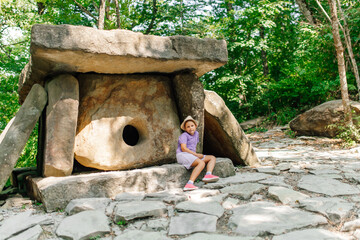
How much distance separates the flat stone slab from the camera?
294cm

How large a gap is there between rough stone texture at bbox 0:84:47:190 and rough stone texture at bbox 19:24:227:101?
314mm

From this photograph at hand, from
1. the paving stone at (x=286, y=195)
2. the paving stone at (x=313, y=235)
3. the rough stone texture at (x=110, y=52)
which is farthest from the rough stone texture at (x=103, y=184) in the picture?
the paving stone at (x=313, y=235)

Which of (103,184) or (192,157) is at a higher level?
(192,157)

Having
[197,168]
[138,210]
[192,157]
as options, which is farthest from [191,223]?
[192,157]

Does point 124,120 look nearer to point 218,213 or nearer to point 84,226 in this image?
point 84,226

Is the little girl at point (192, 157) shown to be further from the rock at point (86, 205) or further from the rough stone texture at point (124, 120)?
the rock at point (86, 205)

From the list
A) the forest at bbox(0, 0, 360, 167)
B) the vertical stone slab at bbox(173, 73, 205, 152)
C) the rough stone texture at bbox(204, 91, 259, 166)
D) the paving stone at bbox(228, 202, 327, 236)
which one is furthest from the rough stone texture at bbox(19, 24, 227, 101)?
the forest at bbox(0, 0, 360, 167)

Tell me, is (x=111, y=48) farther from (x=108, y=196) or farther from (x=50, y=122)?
(x=108, y=196)

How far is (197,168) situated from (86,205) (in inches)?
52.8

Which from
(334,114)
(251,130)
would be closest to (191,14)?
(251,130)

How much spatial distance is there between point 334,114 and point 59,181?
21.5 ft

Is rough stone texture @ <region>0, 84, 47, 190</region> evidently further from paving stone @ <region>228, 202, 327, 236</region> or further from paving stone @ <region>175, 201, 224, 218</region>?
paving stone @ <region>228, 202, 327, 236</region>

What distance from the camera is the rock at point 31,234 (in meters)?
2.19

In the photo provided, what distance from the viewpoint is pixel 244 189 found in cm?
313
